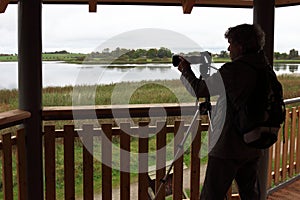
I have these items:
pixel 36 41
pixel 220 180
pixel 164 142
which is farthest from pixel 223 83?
pixel 36 41

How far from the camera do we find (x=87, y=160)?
271 cm

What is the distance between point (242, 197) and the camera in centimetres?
224

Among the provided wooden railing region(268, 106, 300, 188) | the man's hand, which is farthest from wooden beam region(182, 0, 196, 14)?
wooden railing region(268, 106, 300, 188)

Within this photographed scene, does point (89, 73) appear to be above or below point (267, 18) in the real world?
below

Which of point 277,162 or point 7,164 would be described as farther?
point 277,162

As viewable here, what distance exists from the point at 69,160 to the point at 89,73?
1.94ft

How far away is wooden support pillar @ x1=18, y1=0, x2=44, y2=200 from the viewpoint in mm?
2410

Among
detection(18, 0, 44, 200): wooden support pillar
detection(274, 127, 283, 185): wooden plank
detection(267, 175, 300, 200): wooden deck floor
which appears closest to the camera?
detection(18, 0, 44, 200): wooden support pillar

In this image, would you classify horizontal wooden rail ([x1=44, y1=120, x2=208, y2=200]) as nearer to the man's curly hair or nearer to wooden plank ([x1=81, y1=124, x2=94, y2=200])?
wooden plank ([x1=81, y1=124, x2=94, y2=200])

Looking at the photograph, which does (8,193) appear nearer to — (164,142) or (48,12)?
(164,142)

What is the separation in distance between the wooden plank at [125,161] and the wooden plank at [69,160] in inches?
12.9

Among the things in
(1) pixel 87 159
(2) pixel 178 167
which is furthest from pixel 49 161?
(2) pixel 178 167

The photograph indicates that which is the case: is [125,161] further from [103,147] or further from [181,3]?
[181,3]

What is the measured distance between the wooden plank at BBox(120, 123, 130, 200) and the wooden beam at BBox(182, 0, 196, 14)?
3.19ft
